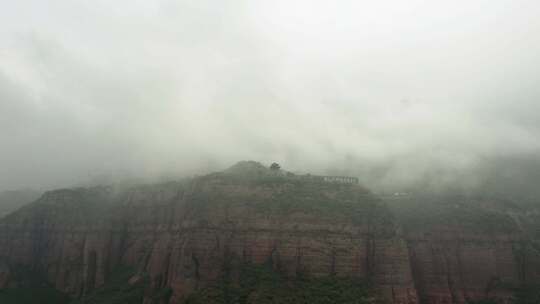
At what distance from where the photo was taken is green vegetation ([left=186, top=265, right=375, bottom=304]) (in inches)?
4112

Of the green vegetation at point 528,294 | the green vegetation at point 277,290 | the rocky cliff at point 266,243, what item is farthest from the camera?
the green vegetation at point 528,294

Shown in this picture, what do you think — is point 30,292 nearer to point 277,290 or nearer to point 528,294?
point 277,290

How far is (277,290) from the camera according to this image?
349 feet

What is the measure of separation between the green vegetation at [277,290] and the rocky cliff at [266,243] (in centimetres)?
148

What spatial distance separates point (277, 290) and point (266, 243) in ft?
34.9

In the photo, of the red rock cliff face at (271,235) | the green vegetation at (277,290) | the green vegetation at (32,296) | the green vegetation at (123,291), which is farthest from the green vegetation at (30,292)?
the green vegetation at (277,290)

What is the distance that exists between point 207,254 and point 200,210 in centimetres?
955

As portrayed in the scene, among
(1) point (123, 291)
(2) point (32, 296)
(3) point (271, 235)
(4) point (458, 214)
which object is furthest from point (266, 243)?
(2) point (32, 296)

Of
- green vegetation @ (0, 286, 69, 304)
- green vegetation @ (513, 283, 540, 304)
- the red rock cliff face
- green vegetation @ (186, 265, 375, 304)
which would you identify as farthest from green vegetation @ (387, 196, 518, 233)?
green vegetation @ (0, 286, 69, 304)

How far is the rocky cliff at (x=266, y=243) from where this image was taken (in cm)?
11294

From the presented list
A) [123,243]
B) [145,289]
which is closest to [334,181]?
[145,289]

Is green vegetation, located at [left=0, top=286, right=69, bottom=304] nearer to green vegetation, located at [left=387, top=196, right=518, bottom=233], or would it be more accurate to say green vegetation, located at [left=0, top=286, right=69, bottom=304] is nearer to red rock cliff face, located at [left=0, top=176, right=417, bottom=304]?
red rock cliff face, located at [left=0, top=176, right=417, bottom=304]

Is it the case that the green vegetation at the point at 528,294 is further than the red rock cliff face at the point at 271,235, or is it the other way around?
the green vegetation at the point at 528,294

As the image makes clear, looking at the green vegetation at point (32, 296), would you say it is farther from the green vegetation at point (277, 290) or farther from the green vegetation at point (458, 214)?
the green vegetation at point (458, 214)
